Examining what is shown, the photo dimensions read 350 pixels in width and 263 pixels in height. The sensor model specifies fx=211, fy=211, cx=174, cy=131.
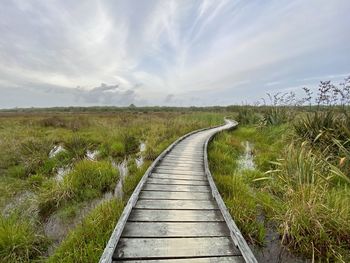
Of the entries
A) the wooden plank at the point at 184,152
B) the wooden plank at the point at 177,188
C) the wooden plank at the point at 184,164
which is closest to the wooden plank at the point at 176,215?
the wooden plank at the point at 177,188

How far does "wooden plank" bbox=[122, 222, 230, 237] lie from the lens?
109 inches

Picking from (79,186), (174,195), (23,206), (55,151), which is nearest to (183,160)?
(174,195)

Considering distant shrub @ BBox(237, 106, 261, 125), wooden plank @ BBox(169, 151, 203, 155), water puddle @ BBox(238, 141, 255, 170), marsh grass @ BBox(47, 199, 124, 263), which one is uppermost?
distant shrub @ BBox(237, 106, 261, 125)

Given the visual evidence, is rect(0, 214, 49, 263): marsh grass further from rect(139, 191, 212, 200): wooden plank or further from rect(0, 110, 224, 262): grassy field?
rect(139, 191, 212, 200): wooden plank

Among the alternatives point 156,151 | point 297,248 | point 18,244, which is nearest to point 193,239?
point 297,248

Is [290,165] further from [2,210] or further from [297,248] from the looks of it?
[2,210]

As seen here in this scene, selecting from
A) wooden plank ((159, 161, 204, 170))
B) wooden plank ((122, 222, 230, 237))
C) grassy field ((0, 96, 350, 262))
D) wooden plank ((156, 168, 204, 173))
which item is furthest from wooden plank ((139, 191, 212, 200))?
wooden plank ((159, 161, 204, 170))

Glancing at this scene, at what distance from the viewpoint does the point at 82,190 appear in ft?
16.5

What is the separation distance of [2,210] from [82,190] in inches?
58.6

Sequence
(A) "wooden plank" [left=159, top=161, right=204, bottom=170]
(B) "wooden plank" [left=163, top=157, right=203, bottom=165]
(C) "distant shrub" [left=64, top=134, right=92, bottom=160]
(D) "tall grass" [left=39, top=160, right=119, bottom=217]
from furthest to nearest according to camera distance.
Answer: (C) "distant shrub" [left=64, top=134, right=92, bottom=160], (B) "wooden plank" [left=163, top=157, right=203, bottom=165], (A) "wooden plank" [left=159, top=161, right=204, bottom=170], (D) "tall grass" [left=39, top=160, right=119, bottom=217]

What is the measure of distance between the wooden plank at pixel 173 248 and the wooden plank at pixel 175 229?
97 millimetres

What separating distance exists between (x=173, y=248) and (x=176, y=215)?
2.64ft

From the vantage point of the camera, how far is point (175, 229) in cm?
289

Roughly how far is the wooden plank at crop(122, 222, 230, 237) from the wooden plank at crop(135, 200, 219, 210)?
0.51 metres
